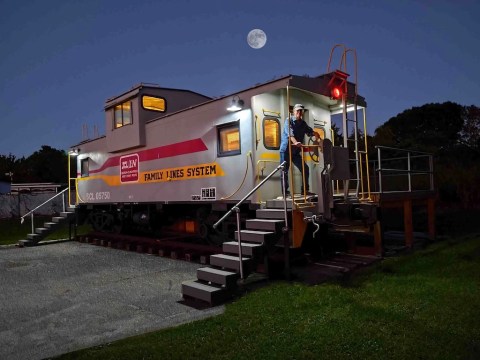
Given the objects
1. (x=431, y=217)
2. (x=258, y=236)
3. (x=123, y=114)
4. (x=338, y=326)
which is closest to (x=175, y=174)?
(x=123, y=114)

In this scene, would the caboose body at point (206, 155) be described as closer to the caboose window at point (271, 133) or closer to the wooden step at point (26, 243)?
the caboose window at point (271, 133)

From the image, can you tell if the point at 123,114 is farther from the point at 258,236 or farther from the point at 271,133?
the point at 258,236

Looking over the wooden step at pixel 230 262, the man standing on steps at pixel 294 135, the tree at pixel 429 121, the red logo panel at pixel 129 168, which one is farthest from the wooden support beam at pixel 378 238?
the tree at pixel 429 121

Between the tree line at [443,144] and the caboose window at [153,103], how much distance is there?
5410mm

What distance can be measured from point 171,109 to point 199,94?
118 cm

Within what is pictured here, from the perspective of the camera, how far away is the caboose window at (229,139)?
8844 mm

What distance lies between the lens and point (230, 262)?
686 centimetres

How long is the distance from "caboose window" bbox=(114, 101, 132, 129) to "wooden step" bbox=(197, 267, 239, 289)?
6.75 m

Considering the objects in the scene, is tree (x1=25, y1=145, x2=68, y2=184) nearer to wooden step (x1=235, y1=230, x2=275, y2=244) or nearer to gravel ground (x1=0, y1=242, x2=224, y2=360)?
gravel ground (x1=0, y1=242, x2=224, y2=360)

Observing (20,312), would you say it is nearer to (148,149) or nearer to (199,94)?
(148,149)

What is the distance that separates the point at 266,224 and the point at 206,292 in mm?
1716

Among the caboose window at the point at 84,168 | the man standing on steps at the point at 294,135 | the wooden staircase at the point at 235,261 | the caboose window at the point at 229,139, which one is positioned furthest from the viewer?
the caboose window at the point at 84,168

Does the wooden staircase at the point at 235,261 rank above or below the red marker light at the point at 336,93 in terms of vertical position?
below

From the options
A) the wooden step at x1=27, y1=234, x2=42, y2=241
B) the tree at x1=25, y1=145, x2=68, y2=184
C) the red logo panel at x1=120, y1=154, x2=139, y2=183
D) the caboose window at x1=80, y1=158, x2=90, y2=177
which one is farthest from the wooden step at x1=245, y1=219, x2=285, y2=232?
the tree at x1=25, y1=145, x2=68, y2=184
